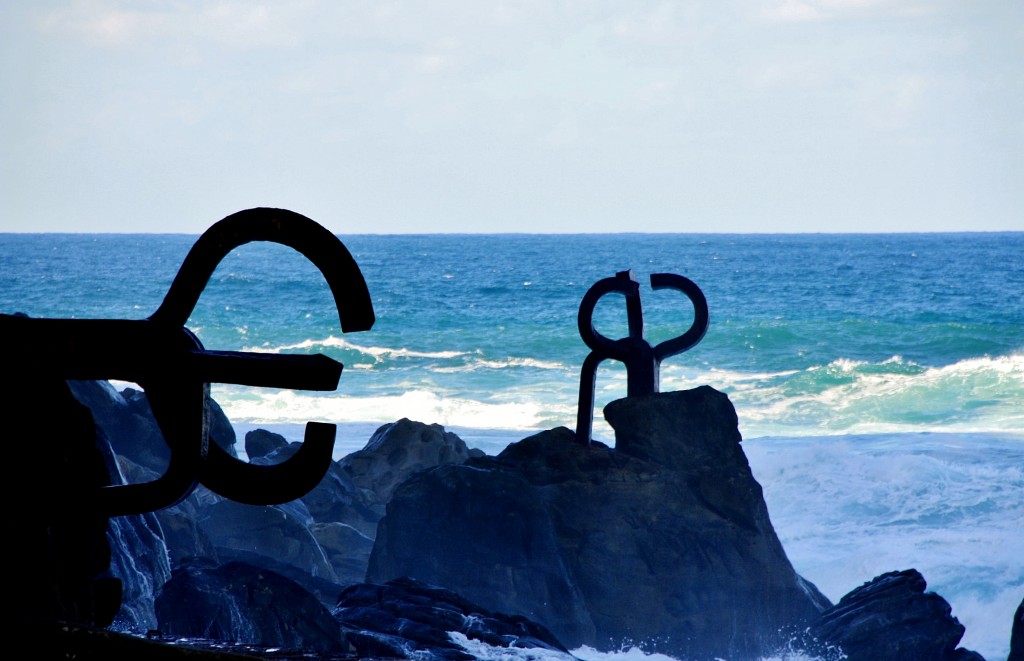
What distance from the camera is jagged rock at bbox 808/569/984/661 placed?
24.3 ft

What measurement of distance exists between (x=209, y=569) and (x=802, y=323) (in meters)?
28.7

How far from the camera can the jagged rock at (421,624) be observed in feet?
19.1

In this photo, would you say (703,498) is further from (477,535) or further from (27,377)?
(27,377)

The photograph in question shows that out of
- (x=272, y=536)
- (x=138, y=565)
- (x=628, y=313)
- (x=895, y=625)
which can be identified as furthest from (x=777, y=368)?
(x=138, y=565)

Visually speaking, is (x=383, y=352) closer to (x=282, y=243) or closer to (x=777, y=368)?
(x=777, y=368)

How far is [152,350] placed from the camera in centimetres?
284

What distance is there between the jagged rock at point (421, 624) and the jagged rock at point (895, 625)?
2292 millimetres

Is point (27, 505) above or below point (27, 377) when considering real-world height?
below

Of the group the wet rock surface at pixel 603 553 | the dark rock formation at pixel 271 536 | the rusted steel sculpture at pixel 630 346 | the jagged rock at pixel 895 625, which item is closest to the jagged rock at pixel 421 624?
the wet rock surface at pixel 603 553

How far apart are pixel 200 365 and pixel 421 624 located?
3512 mm

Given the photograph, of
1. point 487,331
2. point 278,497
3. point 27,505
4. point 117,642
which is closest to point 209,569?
point 278,497

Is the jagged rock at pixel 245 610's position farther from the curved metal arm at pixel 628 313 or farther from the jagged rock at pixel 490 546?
the curved metal arm at pixel 628 313

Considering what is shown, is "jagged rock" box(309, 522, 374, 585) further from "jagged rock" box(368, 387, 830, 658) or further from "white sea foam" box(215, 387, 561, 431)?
"white sea foam" box(215, 387, 561, 431)

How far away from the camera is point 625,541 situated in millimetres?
8227
